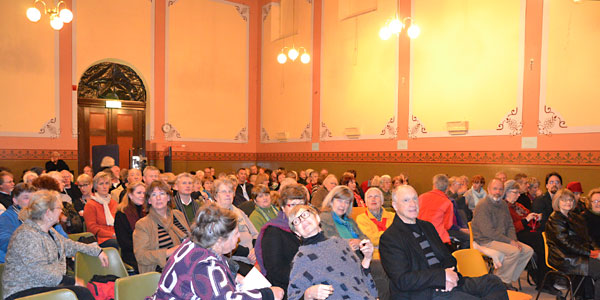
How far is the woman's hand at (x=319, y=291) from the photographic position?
2521mm

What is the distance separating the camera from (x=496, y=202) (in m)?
5.16

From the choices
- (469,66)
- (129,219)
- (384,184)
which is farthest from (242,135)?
(129,219)

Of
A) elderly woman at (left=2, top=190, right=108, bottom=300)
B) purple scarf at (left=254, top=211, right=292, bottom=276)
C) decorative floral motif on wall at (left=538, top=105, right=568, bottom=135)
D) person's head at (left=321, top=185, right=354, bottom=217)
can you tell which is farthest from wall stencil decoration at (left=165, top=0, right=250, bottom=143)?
purple scarf at (left=254, top=211, right=292, bottom=276)

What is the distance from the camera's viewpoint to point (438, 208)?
517 centimetres

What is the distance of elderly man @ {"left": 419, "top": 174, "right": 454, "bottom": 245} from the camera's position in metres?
5.15

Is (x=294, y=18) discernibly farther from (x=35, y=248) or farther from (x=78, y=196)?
(x=35, y=248)

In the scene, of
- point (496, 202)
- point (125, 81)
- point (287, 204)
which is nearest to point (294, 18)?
point (125, 81)

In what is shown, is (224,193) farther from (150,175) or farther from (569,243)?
(569,243)

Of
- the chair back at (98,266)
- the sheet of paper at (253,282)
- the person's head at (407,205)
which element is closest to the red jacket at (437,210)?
the person's head at (407,205)

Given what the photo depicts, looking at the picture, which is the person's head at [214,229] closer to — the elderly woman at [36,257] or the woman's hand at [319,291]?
the woman's hand at [319,291]

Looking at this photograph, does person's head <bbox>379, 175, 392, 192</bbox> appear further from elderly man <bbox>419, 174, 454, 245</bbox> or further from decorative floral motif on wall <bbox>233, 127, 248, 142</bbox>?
decorative floral motif on wall <bbox>233, 127, 248, 142</bbox>

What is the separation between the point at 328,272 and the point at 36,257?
2.00 metres

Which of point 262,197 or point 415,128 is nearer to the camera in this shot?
point 262,197

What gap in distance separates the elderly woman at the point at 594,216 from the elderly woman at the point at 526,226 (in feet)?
2.10
